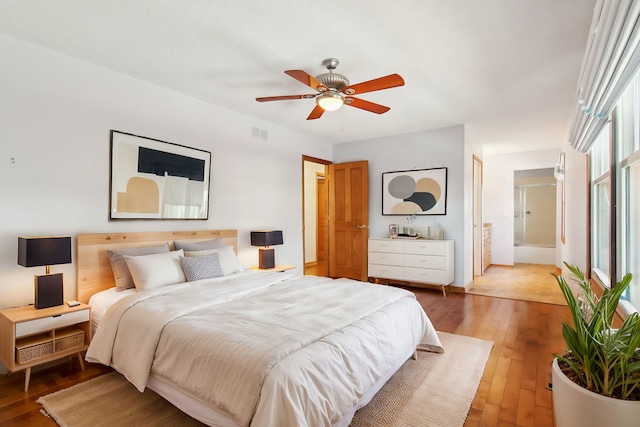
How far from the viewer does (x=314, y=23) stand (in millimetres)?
2307

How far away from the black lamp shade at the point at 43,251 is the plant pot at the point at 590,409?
318 cm

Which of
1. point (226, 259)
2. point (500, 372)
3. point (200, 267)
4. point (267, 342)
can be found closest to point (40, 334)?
point (200, 267)

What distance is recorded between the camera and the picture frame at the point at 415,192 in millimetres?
5133

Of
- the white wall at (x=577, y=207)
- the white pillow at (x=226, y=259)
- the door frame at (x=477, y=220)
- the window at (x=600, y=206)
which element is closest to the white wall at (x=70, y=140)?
the white pillow at (x=226, y=259)

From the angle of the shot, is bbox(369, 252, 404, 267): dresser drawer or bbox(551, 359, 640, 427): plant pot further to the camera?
bbox(369, 252, 404, 267): dresser drawer

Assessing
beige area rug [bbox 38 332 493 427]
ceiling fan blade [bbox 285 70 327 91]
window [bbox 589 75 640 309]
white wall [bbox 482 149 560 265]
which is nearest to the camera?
beige area rug [bbox 38 332 493 427]

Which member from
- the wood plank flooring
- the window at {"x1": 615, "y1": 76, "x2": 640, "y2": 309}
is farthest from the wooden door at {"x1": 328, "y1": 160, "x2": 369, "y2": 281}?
the window at {"x1": 615, "y1": 76, "x2": 640, "y2": 309}

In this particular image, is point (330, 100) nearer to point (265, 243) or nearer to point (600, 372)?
point (265, 243)

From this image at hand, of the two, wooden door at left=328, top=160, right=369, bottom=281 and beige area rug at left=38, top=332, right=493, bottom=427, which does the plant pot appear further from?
wooden door at left=328, top=160, right=369, bottom=281

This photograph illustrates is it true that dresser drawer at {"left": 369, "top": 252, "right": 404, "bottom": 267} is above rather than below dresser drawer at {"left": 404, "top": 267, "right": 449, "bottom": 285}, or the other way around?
above

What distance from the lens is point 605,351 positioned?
49.6 inches

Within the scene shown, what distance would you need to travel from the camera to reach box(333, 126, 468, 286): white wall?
16.3 feet

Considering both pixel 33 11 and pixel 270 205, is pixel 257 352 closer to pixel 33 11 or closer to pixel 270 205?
pixel 33 11

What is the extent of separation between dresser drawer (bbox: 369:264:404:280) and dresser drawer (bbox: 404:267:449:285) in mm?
114
